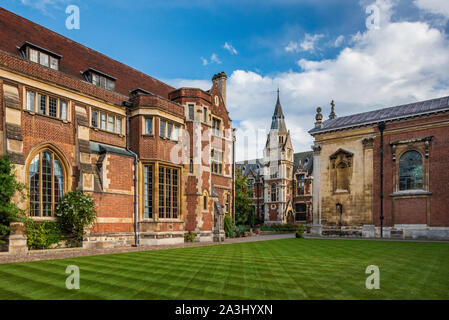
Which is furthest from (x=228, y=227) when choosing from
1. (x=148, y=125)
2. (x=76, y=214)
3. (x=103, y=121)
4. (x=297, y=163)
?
(x=297, y=163)

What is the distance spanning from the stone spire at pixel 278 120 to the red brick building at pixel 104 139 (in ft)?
145

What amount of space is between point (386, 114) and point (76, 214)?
96.4 feet

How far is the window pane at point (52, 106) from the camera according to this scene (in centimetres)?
1727

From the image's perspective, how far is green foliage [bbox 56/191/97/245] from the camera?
1648cm

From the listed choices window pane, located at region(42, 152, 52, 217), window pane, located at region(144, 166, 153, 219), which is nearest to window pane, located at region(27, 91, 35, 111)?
window pane, located at region(42, 152, 52, 217)

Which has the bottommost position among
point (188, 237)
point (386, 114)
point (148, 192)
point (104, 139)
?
point (188, 237)

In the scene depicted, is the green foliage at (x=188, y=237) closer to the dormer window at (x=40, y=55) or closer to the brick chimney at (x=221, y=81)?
the dormer window at (x=40, y=55)

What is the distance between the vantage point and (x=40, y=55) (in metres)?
18.1

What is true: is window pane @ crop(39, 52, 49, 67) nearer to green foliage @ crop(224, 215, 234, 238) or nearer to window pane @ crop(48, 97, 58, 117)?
window pane @ crop(48, 97, 58, 117)

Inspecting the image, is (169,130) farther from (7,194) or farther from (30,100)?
(7,194)

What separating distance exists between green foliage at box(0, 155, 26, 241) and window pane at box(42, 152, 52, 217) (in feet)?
6.82

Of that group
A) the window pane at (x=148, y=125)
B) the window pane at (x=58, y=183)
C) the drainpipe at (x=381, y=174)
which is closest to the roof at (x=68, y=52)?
the window pane at (x=148, y=125)

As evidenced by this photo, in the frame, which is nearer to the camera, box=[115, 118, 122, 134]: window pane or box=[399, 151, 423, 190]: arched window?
box=[115, 118, 122, 134]: window pane
